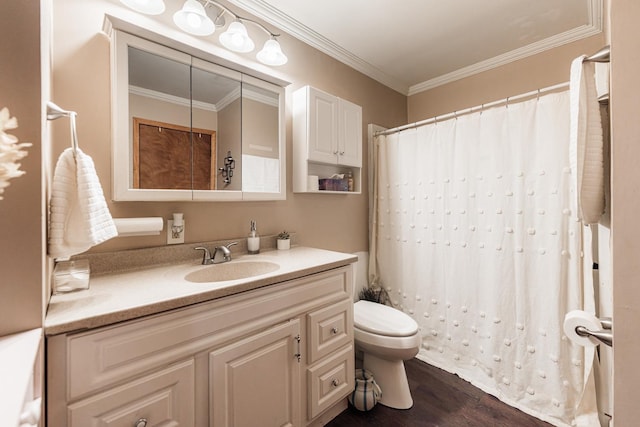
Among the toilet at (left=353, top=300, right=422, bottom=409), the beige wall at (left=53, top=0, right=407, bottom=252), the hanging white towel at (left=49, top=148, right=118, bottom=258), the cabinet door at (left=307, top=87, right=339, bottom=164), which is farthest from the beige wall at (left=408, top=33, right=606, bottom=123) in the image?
the hanging white towel at (left=49, top=148, right=118, bottom=258)

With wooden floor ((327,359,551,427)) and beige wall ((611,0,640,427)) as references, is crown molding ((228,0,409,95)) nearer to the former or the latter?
beige wall ((611,0,640,427))

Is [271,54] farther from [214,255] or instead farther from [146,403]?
[146,403]

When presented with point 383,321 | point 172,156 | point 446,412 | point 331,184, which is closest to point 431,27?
point 331,184

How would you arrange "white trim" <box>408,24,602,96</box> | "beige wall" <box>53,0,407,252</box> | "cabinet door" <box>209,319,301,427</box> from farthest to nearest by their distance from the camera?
"white trim" <box>408,24,602,96</box> < "beige wall" <box>53,0,407,252</box> < "cabinet door" <box>209,319,301,427</box>

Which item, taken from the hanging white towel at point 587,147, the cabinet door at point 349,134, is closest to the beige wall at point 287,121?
the cabinet door at point 349,134

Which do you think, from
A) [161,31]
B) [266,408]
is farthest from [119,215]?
[266,408]

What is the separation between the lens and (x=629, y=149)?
423mm

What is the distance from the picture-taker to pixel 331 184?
1943 mm

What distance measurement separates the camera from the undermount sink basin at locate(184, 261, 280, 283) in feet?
4.27

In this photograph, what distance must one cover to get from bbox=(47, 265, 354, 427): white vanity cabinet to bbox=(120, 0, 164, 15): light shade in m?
1.29

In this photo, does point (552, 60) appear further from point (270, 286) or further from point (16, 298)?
point (16, 298)

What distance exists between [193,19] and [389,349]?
1983 millimetres

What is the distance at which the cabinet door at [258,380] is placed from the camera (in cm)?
98

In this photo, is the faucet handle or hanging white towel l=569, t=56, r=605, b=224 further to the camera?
the faucet handle
